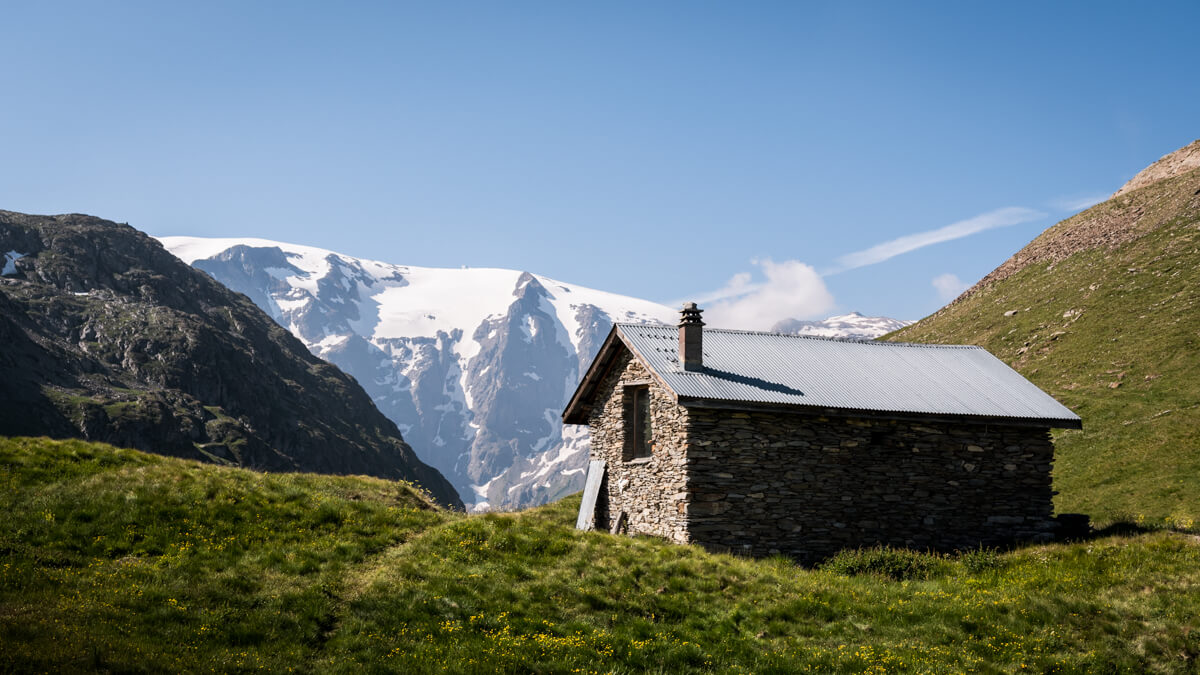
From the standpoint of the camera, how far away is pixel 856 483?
24406 mm

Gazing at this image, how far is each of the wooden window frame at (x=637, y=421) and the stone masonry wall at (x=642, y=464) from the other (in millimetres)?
166

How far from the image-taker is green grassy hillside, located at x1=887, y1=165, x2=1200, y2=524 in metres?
34.4

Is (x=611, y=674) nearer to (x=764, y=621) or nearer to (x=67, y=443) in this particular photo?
(x=764, y=621)

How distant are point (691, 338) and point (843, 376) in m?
5.53

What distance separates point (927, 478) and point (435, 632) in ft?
54.9

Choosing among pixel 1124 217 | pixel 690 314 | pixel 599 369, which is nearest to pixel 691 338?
pixel 690 314

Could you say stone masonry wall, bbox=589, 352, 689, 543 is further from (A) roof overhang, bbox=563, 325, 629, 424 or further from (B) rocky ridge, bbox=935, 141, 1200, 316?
(B) rocky ridge, bbox=935, 141, 1200, 316

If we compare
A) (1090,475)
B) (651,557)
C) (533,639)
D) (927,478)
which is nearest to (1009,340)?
(1090,475)

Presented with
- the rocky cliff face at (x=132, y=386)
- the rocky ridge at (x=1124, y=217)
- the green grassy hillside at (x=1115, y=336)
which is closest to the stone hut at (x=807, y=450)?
the green grassy hillside at (x=1115, y=336)

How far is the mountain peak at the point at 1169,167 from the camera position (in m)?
74.3

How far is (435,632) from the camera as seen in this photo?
14.4 metres

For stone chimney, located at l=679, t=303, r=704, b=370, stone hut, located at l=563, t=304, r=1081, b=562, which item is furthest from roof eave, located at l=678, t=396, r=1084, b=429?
stone chimney, located at l=679, t=303, r=704, b=370

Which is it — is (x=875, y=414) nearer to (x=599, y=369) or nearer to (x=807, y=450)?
(x=807, y=450)

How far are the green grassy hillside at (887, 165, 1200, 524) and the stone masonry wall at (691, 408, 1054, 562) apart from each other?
Answer: 20.4ft
